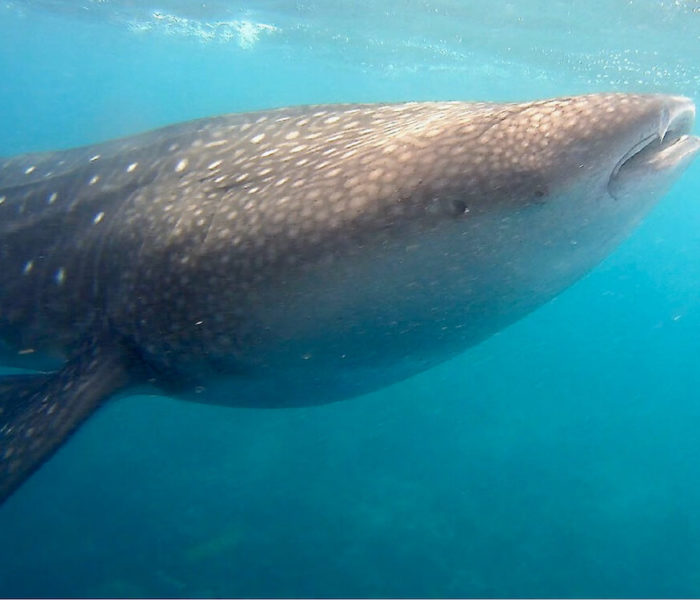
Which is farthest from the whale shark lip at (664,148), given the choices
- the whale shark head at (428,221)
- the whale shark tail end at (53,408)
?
the whale shark tail end at (53,408)

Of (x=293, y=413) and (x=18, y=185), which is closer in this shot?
(x=18, y=185)

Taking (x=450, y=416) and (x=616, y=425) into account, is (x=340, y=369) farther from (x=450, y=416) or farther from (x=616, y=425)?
(x=616, y=425)

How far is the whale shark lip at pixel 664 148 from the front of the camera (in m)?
2.49

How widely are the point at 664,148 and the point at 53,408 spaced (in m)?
3.57

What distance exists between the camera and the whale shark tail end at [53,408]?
3418mm

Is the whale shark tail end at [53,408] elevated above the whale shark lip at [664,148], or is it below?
below

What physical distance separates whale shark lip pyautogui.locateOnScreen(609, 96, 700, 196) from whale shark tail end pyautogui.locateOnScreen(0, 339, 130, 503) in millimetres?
3007

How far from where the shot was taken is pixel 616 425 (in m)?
15.9

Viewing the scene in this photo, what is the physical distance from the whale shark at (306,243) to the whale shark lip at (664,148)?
0.01 metres

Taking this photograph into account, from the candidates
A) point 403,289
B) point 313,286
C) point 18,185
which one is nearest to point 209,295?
point 313,286

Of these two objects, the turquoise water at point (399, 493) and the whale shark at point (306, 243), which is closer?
the whale shark at point (306, 243)

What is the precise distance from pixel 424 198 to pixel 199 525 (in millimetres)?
7527

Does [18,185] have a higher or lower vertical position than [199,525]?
higher

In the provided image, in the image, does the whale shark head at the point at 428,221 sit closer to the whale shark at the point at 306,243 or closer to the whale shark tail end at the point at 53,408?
the whale shark at the point at 306,243
